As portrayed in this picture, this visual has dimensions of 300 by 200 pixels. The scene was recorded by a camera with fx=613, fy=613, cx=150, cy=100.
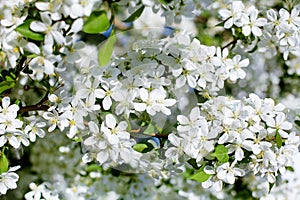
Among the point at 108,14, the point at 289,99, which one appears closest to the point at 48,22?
the point at 108,14

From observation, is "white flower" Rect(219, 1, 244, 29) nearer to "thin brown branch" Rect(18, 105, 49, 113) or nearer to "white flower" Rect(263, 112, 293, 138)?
"white flower" Rect(263, 112, 293, 138)

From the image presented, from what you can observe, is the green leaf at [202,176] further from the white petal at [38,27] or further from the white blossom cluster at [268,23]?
the white petal at [38,27]

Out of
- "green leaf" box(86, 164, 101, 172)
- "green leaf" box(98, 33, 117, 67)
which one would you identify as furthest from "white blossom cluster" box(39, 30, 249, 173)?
"green leaf" box(86, 164, 101, 172)

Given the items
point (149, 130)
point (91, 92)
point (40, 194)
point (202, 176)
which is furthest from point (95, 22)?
point (40, 194)

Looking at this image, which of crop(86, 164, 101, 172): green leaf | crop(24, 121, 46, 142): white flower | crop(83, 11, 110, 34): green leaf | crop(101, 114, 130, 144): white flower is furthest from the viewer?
crop(86, 164, 101, 172): green leaf

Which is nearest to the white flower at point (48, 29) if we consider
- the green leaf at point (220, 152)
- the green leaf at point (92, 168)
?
the green leaf at point (220, 152)

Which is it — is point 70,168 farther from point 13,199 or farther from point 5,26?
point 5,26

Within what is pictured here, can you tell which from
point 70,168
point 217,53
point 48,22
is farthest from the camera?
point 70,168

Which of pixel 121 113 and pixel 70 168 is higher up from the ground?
pixel 121 113

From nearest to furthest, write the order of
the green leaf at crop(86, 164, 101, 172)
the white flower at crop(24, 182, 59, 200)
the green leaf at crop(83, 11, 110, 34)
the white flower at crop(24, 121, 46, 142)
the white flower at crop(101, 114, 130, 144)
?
the green leaf at crop(83, 11, 110, 34)
the white flower at crop(101, 114, 130, 144)
the white flower at crop(24, 121, 46, 142)
the white flower at crop(24, 182, 59, 200)
the green leaf at crop(86, 164, 101, 172)
